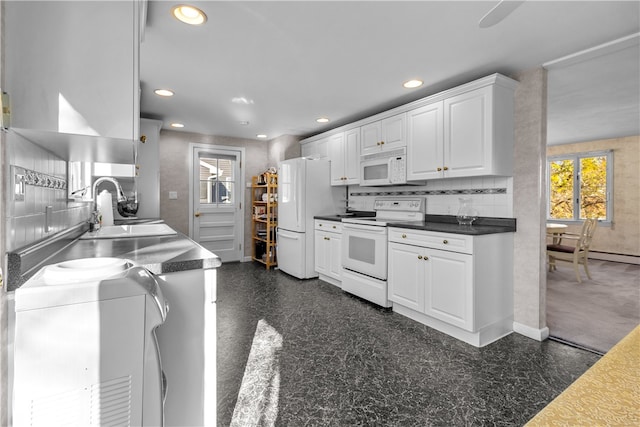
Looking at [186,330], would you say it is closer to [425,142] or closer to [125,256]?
[125,256]

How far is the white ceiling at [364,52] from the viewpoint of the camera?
186cm

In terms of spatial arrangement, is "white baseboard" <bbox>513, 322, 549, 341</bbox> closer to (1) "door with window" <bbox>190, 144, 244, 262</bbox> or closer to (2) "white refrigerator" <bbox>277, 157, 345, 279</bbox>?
(2) "white refrigerator" <bbox>277, 157, 345, 279</bbox>

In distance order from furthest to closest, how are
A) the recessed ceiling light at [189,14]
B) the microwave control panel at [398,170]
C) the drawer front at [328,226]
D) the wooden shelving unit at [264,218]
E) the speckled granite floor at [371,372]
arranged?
the wooden shelving unit at [264,218] < the drawer front at [328,226] < the microwave control panel at [398,170] < the recessed ceiling light at [189,14] < the speckled granite floor at [371,372]

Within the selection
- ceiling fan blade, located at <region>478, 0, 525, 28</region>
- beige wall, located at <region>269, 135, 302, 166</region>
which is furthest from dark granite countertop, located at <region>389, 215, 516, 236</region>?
beige wall, located at <region>269, 135, 302, 166</region>

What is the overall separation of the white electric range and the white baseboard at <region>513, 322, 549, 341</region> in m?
1.11

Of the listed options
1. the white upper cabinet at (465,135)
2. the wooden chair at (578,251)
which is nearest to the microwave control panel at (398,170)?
the white upper cabinet at (465,135)

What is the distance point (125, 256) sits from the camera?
4.29ft

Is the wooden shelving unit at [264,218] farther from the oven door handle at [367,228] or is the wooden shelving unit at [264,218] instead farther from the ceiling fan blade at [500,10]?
the ceiling fan blade at [500,10]

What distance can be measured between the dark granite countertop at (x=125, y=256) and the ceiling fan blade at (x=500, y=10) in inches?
58.2

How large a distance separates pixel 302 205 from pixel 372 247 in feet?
4.74

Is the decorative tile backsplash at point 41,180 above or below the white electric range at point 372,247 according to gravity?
above

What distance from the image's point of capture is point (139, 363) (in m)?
0.94

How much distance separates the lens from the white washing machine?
833 millimetres

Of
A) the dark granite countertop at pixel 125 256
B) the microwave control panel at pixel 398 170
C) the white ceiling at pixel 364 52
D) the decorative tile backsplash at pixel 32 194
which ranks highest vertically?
the white ceiling at pixel 364 52
